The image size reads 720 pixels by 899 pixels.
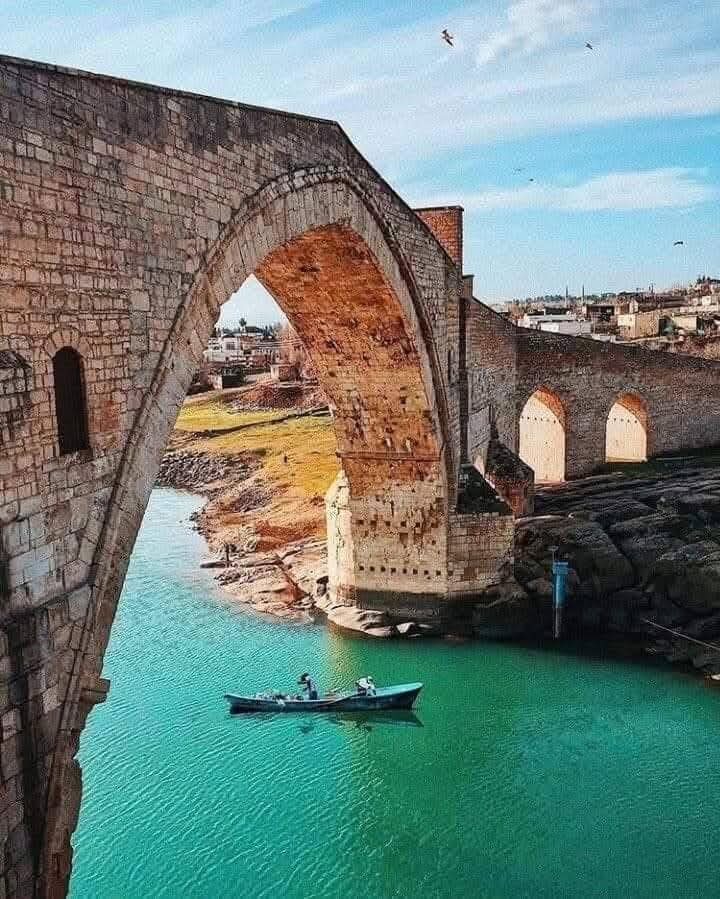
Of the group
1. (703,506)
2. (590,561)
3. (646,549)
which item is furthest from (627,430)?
(590,561)

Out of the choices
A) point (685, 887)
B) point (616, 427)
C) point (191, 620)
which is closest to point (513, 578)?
point (191, 620)

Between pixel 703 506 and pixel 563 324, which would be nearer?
pixel 703 506

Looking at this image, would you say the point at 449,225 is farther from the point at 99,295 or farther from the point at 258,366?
the point at 258,366

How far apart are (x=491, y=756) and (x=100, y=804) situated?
450 cm

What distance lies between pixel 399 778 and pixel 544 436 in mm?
12248

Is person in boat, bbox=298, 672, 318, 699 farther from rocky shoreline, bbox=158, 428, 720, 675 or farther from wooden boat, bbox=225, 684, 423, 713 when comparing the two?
rocky shoreline, bbox=158, 428, 720, 675

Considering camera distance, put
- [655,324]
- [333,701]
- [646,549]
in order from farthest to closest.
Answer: [655,324] → [646,549] → [333,701]

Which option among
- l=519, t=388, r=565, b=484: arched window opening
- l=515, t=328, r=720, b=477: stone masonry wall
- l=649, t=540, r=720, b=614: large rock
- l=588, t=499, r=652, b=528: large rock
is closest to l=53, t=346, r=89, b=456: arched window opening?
l=649, t=540, r=720, b=614: large rock

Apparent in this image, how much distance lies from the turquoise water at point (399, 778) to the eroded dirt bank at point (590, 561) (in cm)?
72

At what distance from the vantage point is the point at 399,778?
32.8 feet

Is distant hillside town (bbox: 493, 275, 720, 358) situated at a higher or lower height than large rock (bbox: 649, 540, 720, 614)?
higher

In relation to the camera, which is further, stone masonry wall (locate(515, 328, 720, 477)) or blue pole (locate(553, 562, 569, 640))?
stone masonry wall (locate(515, 328, 720, 477))

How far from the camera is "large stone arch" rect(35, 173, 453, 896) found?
20.3 feet

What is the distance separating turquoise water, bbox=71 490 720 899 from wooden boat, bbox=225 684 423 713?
17cm
